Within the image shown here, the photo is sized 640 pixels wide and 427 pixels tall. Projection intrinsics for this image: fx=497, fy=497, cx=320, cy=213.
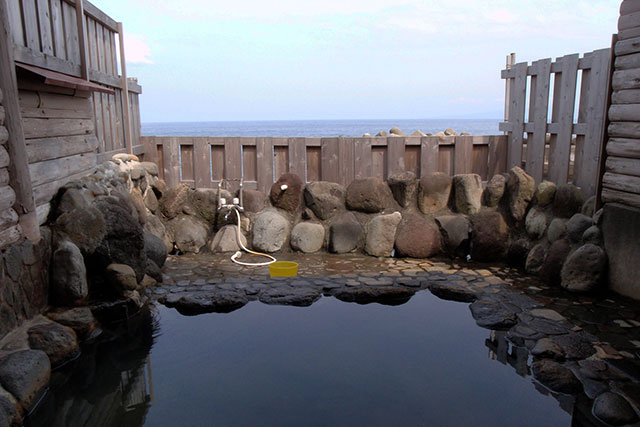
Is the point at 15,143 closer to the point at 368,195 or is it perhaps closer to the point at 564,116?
the point at 368,195

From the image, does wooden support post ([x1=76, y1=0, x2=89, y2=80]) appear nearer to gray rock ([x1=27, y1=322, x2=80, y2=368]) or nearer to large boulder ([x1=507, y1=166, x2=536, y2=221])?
gray rock ([x1=27, y1=322, x2=80, y2=368])

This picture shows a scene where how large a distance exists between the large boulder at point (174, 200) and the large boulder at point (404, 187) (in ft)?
11.1

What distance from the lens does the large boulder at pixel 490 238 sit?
280 inches

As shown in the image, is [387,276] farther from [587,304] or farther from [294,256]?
[587,304]

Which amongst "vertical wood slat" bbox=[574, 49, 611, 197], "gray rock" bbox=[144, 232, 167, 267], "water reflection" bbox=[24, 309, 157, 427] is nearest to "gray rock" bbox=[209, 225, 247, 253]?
"gray rock" bbox=[144, 232, 167, 267]

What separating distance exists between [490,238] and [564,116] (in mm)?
1919

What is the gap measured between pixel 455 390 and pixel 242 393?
5.49 ft

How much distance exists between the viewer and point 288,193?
26.6 ft

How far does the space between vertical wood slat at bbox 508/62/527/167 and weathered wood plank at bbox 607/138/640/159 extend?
188cm

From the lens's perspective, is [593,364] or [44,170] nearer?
[593,364]

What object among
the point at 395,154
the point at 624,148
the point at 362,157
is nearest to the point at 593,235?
the point at 624,148

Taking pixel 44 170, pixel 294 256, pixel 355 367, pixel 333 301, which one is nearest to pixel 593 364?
pixel 355 367

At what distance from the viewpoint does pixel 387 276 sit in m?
6.50

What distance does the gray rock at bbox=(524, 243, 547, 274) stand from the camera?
6477mm
